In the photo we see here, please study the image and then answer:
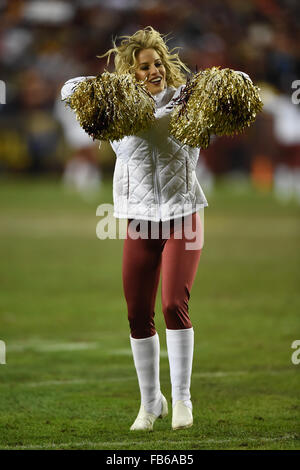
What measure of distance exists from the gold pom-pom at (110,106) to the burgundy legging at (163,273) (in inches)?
21.4

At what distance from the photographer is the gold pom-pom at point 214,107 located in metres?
4.87

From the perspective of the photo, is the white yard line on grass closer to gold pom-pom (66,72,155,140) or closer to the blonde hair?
gold pom-pom (66,72,155,140)

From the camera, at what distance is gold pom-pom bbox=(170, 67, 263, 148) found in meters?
4.87

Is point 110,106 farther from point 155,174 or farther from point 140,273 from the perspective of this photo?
point 140,273

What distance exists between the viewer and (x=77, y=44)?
24.6 meters

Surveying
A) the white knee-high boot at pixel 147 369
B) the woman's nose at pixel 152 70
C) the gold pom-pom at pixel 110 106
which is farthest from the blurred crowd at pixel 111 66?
the gold pom-pom at pixel 110 106

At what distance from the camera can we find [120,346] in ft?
25.0

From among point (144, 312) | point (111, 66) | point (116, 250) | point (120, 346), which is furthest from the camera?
point (111, 66)

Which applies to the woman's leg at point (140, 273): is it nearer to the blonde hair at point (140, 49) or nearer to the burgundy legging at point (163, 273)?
the burgundy legging at point (163, 273)

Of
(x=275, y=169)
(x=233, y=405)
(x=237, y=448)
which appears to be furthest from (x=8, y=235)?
(x=275, y=169)

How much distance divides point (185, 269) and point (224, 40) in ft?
62.1

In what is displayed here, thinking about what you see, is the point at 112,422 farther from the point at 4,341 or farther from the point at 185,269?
the point at 4,341

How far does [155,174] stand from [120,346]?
2.68 metres

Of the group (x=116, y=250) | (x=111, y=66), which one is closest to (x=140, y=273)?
(x=116, y=250)
